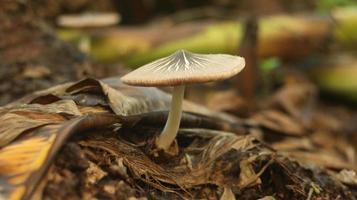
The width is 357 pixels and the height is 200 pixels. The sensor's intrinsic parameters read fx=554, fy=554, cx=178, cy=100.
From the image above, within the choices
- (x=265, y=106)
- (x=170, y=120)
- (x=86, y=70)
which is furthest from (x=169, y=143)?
(x=265, y=106)

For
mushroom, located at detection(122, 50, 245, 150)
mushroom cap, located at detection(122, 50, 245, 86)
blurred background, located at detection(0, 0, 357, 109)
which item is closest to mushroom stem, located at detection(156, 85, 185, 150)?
mushroom, located at detection(122, 50, 245, 150)

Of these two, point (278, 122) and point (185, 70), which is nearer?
point (185, 70)

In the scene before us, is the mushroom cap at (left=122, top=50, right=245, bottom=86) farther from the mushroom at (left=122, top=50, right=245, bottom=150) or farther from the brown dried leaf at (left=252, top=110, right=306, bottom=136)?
the brown dried leaf at (left=252, top=110, right=306, bottom=136)

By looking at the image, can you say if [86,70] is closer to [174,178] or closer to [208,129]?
[208,129]

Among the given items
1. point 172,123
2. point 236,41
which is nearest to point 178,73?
point 172,123

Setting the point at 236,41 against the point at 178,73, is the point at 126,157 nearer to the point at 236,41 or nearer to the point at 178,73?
the point at 178,73
